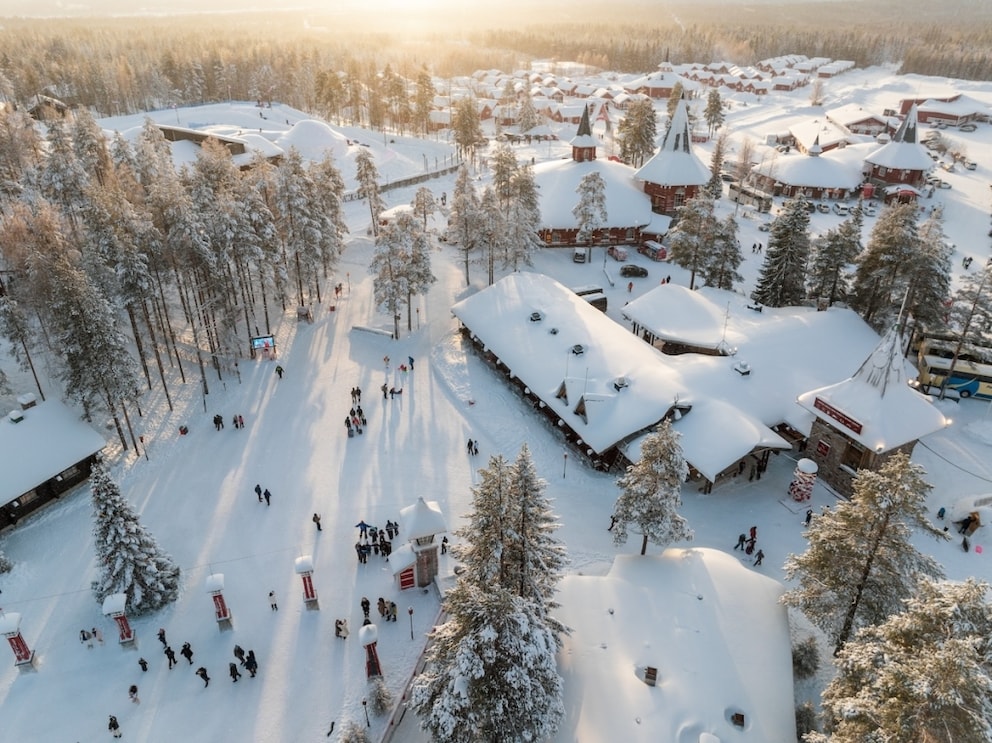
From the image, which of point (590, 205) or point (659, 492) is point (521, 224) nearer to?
point (590, 205)

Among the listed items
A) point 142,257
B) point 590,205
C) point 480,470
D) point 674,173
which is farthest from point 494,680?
point 674,173

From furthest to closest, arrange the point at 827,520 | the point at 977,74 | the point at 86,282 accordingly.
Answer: the point at 977,74 → the point at 86,282 → the point at 827,520

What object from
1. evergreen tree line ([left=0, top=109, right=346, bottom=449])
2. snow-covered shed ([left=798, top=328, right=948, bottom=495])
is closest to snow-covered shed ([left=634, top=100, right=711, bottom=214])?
evergreen tree line ([left=0, top=109, right=346, bottom=449])

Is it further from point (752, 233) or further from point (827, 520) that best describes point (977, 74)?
point (827, 520)

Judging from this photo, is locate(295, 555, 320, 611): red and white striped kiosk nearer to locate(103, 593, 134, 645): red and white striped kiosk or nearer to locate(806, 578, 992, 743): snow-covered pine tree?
locate(103, 593, 134, 645): red and white striped kiosk

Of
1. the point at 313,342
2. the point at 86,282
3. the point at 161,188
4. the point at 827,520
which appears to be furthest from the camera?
the point at 313,342

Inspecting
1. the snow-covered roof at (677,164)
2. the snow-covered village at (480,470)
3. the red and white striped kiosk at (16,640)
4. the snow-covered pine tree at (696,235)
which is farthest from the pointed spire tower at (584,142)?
the red and white striped kiosk at (16,640)

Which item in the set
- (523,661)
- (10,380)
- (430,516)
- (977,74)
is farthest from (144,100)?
(977,74)
